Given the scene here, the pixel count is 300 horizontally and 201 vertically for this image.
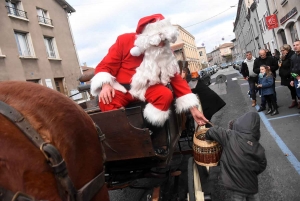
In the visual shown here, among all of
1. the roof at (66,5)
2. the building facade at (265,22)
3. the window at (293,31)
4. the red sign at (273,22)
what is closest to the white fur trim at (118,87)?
the window at (293,31)

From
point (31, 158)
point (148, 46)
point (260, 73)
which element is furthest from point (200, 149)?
point (260, 73)

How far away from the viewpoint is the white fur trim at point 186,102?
2.64 m

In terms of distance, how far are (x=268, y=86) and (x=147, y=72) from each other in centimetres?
468

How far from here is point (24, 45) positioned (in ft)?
45.4

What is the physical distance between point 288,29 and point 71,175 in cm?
1921

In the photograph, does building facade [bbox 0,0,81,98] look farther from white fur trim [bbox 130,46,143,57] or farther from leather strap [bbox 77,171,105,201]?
leather strap [bbox 77,171,105,201]

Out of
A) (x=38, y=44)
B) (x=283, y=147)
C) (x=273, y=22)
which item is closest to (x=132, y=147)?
(x=283, y=147)

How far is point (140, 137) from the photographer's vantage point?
6.80ft

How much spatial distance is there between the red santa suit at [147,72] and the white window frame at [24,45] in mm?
12493

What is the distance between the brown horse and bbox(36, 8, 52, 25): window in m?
16.3

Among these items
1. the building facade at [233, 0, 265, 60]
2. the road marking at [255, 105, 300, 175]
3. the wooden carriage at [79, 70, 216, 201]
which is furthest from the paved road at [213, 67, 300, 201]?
the building facade at [233, 0, 265, 60]

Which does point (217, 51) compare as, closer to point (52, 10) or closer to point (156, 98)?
point (52, 10)

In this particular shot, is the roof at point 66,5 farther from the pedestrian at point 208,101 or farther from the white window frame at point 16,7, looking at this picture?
the pedestrian at point 208,101

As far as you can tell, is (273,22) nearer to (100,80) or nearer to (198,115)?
(198,115)
